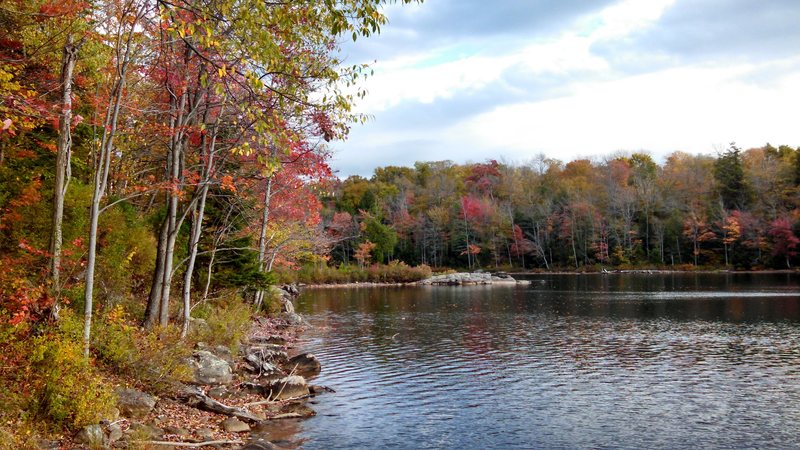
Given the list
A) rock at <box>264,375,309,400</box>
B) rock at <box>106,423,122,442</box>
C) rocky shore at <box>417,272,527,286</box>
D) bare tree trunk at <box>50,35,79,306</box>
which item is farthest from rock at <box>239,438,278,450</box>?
rocky shore at <box>417,272,527,286</box>

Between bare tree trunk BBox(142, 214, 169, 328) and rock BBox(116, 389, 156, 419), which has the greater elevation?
bare tree trunk BBox(142, 214, 169, 328)

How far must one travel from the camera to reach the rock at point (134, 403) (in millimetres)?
11266

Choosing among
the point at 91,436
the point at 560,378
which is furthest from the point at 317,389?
the point at 91,436

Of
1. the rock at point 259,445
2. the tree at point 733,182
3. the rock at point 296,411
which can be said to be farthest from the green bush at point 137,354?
the tree at point 733,182

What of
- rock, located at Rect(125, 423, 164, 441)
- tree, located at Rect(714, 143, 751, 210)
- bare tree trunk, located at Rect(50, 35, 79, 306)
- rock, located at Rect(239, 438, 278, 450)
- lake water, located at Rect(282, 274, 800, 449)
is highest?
tree, located at Rect(714, 143, 751, 210)

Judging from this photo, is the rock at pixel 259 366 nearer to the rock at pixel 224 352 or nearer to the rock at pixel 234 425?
the rock at pixel 224 352

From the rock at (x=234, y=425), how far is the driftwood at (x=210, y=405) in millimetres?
391

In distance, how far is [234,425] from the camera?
40.9 ft

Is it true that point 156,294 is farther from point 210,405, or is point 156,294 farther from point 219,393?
point 210,405

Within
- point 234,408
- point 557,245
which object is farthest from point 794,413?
point 557,245

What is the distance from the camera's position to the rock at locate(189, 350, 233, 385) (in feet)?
50.3

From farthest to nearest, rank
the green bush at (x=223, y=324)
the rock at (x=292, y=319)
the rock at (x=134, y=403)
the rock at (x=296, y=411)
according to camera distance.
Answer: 1. the rock at (x=292, y=319)
2. the green bush at (x=223, y=324)
3. the rock at (x=296, y=411)
4. the rock at (x=134, y=403)

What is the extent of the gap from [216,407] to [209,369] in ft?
9.26

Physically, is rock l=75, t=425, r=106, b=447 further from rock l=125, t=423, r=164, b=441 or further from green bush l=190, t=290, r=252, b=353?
green bush l=190, t=290, r=252, b=353
